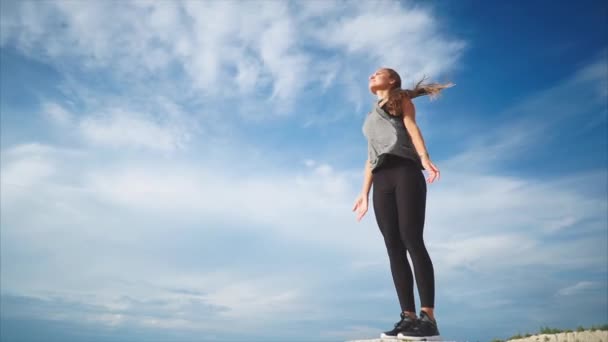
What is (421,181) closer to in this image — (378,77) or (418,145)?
(418,145)

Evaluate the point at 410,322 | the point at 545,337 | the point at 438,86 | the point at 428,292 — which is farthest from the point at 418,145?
the point at 545,337

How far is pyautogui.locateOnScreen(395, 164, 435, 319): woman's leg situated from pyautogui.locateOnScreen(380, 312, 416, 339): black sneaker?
248mm

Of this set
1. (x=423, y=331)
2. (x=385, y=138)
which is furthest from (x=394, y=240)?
(x=385, y=138)

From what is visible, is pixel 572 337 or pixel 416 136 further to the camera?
pixel 572 337

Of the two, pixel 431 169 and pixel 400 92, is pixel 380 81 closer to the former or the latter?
pixel 400 92

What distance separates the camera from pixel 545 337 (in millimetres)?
7195

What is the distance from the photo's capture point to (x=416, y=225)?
6.02 metres

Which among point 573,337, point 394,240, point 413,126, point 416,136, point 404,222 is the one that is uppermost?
point 413,126

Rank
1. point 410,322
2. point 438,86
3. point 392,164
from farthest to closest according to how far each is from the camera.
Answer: point 438,86
point 392,164
point 410,322

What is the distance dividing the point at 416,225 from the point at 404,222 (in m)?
0.16

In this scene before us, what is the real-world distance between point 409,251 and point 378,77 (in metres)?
2.63

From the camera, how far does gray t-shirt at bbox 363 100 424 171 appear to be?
20.8ft

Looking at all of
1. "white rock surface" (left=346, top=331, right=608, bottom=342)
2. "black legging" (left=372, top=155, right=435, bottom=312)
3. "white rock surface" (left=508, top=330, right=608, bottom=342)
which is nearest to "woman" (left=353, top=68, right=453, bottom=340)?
"black legging" (left=372, top=155, right=435, bottom=312)

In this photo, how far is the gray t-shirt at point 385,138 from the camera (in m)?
6.34
